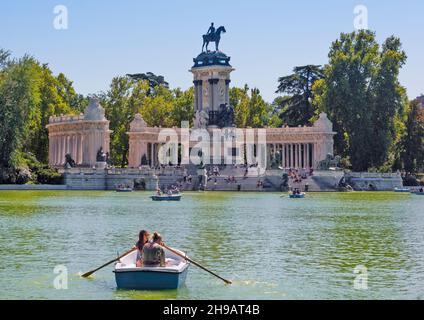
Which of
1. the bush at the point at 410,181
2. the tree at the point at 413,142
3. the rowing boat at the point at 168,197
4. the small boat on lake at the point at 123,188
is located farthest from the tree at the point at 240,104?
the rowing boat at the point at 168,197

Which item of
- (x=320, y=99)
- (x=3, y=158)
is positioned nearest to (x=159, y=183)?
(x=3, y=158)

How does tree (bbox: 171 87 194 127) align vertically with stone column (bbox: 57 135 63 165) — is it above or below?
above

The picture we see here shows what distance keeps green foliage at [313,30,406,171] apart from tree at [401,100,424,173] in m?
1.87

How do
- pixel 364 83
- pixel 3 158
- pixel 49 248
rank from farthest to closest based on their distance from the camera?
pixel 364 83 → pixel 3 158 → pixel 49 248

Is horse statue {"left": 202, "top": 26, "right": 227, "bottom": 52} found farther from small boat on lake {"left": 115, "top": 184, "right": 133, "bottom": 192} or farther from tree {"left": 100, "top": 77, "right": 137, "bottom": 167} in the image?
small boat on lake {"left": 115, "top": 184, "right": 133, "bottom": 192}

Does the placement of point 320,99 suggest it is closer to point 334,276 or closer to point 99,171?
point 99,171

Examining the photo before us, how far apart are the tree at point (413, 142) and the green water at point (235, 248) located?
47645 mm

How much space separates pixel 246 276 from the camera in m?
23.0

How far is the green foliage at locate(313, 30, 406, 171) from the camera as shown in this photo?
9481 cm

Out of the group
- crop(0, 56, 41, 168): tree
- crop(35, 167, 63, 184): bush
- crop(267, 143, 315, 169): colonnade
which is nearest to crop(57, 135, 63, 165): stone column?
crop(35, 167, 63, 184): bush

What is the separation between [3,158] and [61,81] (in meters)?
33.6

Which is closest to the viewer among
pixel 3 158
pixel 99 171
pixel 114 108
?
pixel 3 158

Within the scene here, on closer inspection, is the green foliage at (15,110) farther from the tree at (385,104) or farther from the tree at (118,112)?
the tree at (385,104)

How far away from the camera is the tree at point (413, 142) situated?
97875 mm
